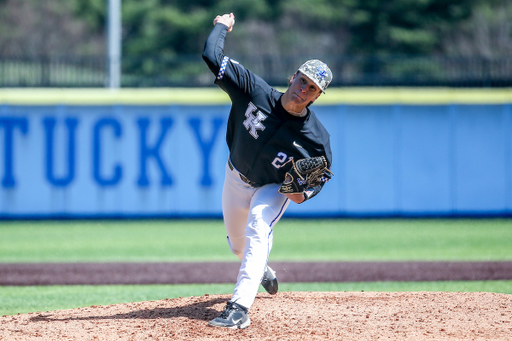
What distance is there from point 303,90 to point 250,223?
38.1 inches

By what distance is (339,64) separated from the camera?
529 inches

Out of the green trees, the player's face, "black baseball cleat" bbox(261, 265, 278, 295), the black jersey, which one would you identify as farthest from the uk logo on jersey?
the green trees

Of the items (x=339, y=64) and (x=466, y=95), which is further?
(x=339, y=64)

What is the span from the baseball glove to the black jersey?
8 cm

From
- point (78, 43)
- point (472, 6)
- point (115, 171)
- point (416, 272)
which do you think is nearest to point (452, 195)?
point (416, 272)

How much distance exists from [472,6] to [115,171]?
84.6 ft

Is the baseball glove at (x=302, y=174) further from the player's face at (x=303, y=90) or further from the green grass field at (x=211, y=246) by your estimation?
the green grass field at (x=211, y=246)

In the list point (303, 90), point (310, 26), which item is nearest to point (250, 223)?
point (303, 90)

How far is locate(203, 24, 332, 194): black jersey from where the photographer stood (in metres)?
4.36

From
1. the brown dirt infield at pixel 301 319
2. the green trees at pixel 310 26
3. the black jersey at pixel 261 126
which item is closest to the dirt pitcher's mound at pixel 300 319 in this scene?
the brown dirt infield at pixel 301 319

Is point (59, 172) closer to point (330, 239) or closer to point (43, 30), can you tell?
point (330, 239)

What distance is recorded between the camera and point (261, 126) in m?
4.39

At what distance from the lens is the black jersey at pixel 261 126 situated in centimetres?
436

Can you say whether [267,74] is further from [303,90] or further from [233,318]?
[233,318]
